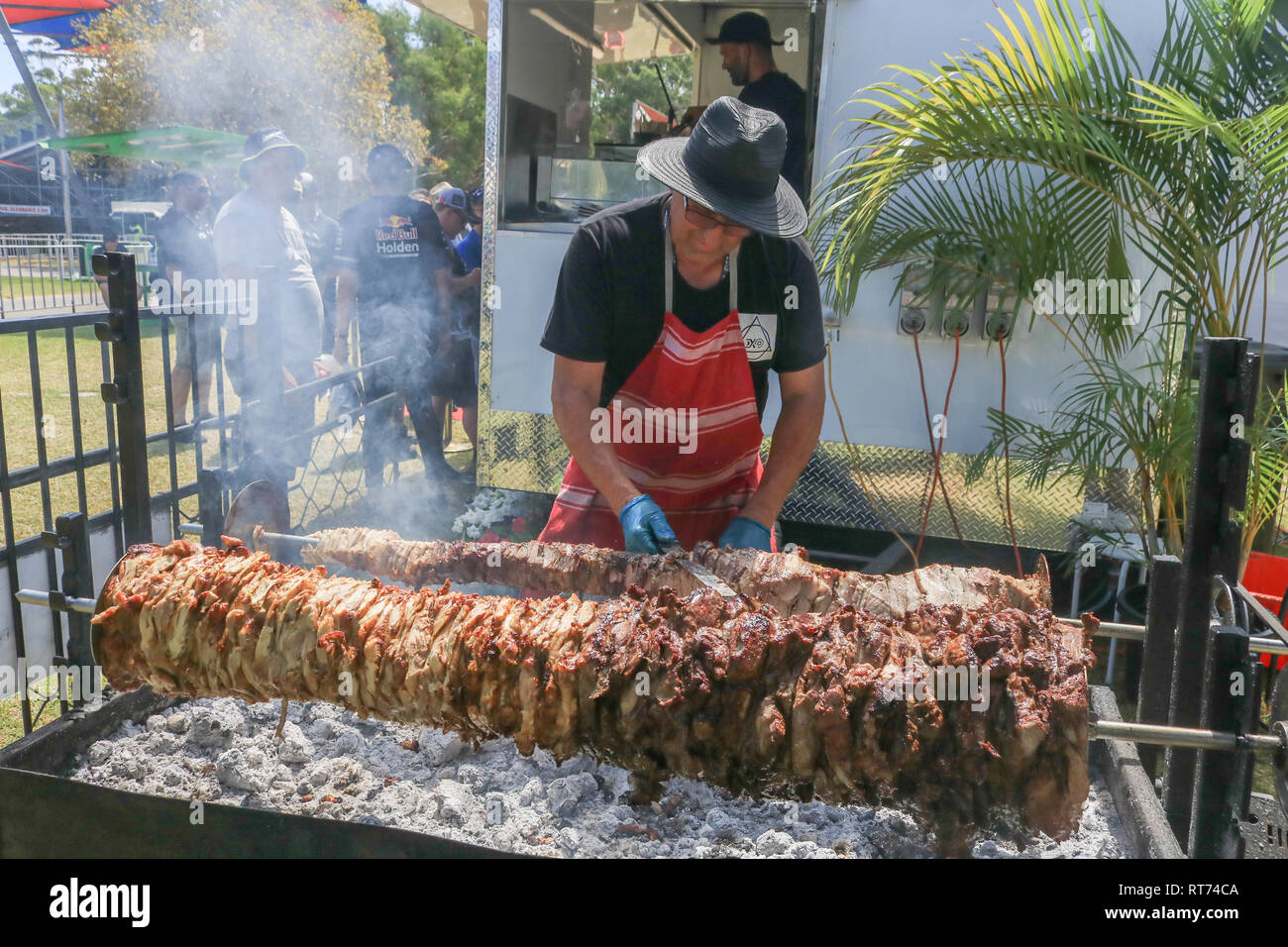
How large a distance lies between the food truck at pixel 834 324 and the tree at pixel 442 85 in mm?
24042

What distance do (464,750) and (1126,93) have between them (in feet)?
11.8

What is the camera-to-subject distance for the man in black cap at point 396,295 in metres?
7.50

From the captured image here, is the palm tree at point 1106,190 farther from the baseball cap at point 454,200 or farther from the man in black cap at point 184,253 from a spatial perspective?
the baseball cap at point 454,200

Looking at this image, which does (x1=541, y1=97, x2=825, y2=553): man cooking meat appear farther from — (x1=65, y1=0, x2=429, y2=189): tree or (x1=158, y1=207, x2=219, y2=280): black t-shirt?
(x1=65, y1=0, x2=429, y2=189): tree

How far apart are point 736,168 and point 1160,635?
168cm

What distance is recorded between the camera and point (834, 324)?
498 cm

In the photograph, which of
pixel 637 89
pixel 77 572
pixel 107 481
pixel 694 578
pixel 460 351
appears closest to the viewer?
pixel 694 578

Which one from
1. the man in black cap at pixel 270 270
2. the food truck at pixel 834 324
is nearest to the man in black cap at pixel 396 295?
the man in black cap at pixel 270 270

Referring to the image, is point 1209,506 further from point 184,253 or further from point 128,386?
point 184,253

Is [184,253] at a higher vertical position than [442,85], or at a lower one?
lower

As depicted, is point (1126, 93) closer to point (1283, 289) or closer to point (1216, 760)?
point (1216, 760)

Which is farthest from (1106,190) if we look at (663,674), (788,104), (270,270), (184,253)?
(184,253)

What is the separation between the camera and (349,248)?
→ 25.5 ft

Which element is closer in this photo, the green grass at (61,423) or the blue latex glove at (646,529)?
the blue latex glove at (646,529)
